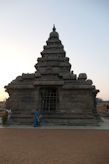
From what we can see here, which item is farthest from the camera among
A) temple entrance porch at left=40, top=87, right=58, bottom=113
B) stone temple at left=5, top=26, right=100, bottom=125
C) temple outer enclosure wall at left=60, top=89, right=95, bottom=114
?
temple entrance porch at left=40, top=87, right=58, bottom=113

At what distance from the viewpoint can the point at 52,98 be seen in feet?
42.0

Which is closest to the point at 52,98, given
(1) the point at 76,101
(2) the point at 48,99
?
(2) the point at 48,99

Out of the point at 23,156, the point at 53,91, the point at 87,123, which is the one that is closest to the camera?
the point at 23,156

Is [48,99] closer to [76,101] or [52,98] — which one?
[52,98]

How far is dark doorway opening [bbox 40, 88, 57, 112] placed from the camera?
12.7 metres

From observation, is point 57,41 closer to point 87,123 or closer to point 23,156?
point 87,123

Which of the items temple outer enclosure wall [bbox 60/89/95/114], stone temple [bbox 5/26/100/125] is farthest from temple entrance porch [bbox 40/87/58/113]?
temple outer enclosure wall [bbox 60/89/95/114]

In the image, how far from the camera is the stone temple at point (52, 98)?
1119 centimetres

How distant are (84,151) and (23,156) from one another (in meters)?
2.33

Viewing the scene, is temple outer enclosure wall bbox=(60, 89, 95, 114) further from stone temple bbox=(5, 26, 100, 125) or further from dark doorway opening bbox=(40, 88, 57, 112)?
dark doorway opening bbox=(40, 88, 57, 112)

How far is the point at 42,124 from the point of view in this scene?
35.4 ft

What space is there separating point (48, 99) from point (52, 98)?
1.47 ft

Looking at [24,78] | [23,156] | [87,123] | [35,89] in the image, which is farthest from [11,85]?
[23,156]

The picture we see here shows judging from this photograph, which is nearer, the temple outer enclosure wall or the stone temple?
the stone temple
